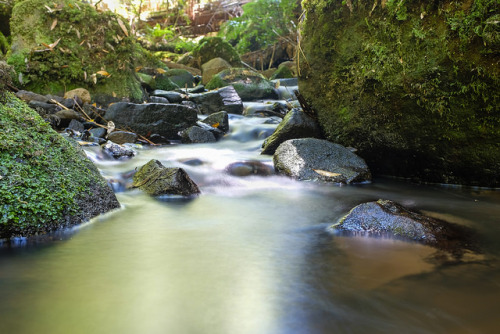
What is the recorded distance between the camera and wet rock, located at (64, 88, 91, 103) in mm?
7624

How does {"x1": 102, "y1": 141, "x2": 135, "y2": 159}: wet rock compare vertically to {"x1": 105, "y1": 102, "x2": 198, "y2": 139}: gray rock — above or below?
below

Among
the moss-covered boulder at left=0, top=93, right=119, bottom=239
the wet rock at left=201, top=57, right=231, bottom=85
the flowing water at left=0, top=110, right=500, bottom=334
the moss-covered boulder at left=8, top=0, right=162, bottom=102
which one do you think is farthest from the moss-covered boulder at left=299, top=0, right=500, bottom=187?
the wet rock at left=201, top=57, right=231, bottom=85

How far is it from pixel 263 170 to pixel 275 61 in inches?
666

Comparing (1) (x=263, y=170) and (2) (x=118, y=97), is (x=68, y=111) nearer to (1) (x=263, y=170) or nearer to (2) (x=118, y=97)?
(2) (x=118, y=97)

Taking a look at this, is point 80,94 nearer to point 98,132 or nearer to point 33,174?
point 98,132

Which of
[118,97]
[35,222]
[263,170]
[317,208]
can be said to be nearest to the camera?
[35,222]

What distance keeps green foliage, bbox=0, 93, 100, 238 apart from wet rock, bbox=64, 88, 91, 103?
15.4 ft

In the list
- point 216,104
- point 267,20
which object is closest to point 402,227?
point 216,104

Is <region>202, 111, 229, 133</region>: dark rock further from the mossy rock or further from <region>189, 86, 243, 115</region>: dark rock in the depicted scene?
the mossy rock

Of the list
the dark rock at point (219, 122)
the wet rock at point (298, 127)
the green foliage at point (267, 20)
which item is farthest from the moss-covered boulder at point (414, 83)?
the green foliage at point (267, 20)

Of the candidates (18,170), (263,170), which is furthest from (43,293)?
(263,170)

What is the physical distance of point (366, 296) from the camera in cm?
185

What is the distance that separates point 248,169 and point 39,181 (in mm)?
3135

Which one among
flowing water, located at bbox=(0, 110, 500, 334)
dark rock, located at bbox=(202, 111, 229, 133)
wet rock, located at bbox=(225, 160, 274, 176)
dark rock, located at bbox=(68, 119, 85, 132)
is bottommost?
flowing water, located at bbox=(0, 110, 500, 334)
